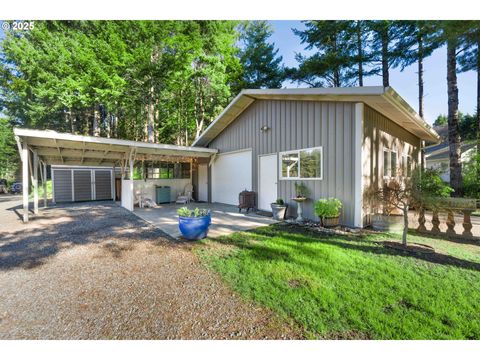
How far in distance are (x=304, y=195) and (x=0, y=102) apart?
27.6 meters

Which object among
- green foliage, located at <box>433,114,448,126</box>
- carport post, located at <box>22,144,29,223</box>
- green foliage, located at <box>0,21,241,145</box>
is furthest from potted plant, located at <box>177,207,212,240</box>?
green foliage, located at <box>433,114,448,126</box>

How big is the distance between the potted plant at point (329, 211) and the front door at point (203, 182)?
6743mm

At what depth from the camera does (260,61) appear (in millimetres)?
15859

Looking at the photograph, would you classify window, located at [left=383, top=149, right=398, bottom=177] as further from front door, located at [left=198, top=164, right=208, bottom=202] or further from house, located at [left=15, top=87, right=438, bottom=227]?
front door, located at [left=198, top=164, right=208, bottom=202]

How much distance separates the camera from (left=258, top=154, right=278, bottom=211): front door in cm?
709

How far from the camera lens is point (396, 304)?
2150mm

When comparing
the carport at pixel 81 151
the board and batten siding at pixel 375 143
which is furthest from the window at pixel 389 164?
the carport at pixel 81 151

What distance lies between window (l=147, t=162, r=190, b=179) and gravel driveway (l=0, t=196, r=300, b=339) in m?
6.45

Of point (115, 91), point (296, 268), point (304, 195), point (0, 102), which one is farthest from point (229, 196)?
point (0, 102)

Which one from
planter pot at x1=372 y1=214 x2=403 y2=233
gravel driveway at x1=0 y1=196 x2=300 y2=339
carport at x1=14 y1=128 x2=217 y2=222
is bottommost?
gravel driveway at x1=0 y1=196 x2=300 y2=339

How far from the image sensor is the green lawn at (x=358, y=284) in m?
1.86

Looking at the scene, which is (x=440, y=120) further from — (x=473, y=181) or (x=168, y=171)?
(x=168, y=171)

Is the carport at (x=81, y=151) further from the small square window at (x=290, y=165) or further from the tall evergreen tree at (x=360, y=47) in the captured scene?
the tall evergreen tree at (x=360, y=47)
